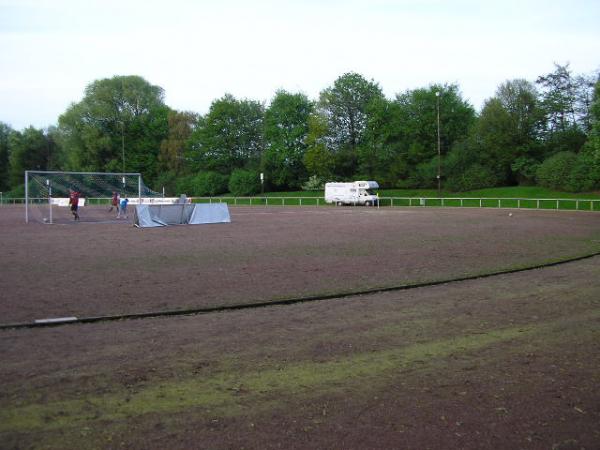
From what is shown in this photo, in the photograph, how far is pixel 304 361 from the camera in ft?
21.1

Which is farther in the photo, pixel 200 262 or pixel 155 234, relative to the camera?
pixel 155 234

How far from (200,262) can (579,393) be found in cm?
1101

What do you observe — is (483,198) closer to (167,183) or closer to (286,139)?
(286,139)

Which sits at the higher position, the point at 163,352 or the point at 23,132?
the point at 23,132

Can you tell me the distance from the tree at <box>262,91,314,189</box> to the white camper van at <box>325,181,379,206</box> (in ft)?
54.6

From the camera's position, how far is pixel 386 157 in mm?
70000

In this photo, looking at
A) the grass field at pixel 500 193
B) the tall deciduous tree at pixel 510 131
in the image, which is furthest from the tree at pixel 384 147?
the tall deciduous tree at pixel 510 131

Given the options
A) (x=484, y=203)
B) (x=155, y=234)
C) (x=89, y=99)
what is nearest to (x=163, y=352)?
(x=155, y=234)

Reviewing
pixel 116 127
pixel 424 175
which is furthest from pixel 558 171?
pixel 116 127

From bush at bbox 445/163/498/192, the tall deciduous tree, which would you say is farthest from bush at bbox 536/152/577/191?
bush at bbox 445/163/498/192

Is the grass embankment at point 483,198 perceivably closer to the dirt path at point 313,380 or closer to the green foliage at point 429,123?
the green foliage at point 429,123

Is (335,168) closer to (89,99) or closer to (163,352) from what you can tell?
(89,99)

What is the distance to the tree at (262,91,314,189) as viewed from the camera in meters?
78.4

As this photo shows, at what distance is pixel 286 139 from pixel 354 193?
22055 mm
